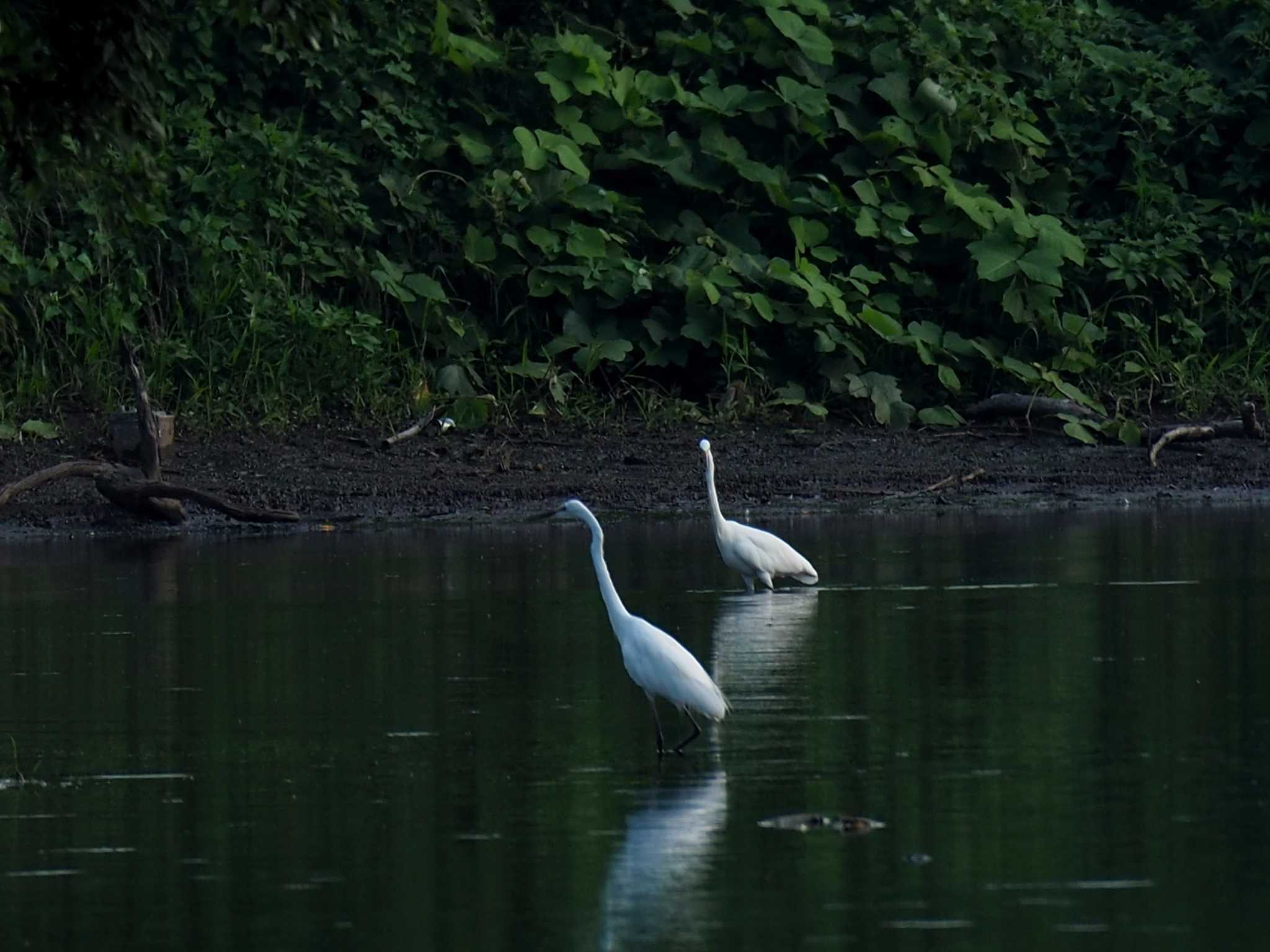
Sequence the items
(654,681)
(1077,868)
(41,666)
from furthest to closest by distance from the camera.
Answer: (41,666) < (654,681) < (1077,868)

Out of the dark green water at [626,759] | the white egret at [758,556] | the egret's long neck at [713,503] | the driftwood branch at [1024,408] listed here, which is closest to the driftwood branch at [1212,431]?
the driftwood branch at [1024,408]

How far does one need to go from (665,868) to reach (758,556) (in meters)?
6.98

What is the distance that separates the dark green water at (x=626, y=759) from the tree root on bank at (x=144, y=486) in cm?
205

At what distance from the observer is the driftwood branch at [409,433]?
1883 cm

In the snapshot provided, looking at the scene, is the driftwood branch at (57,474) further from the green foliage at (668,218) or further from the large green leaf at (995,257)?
the large green leaf at (995,257)

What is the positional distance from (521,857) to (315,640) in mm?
4567

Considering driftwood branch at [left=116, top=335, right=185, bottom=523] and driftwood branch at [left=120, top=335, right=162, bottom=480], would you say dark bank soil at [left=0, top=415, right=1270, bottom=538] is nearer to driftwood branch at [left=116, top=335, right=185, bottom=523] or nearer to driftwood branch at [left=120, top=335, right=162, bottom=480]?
driftwood branch at [left=116, top=335, right=185, bottom=523]

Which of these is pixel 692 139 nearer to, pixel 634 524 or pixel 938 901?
pixel 634 524

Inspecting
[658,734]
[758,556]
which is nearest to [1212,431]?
[758,556]

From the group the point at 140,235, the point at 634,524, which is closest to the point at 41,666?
the point at 634,524

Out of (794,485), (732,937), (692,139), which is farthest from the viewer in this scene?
(692,139)

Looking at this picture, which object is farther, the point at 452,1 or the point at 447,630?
the point at 452,1

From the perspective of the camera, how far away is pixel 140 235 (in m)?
20.3

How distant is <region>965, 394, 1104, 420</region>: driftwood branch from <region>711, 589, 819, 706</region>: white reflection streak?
6.35m
